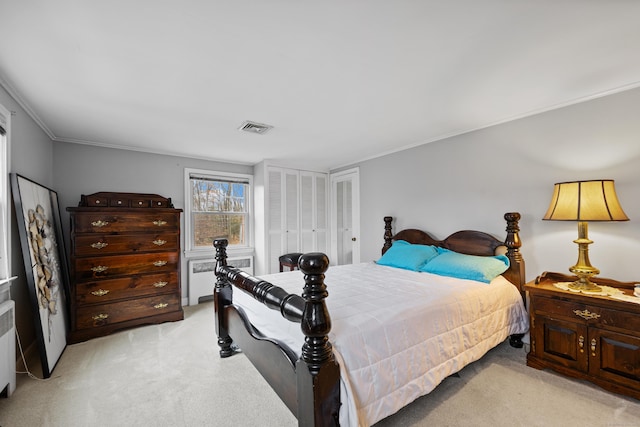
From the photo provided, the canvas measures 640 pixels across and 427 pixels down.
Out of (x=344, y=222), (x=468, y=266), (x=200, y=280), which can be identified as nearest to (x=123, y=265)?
(x=200, y=280)

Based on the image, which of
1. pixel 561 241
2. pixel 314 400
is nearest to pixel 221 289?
pixel 314 400

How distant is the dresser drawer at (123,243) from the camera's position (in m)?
3.03

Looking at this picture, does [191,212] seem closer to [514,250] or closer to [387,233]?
[387,233]

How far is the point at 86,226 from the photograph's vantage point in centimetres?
305

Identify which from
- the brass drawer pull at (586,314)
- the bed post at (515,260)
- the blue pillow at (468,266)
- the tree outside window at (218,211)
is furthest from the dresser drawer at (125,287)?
the brass drawer pull at (586,314)

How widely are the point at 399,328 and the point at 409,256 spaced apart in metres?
1.68

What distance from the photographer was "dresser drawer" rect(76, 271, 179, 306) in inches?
118

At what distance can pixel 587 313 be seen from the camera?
204 cm

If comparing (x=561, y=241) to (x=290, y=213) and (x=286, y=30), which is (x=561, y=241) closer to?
(x=286, y=30)

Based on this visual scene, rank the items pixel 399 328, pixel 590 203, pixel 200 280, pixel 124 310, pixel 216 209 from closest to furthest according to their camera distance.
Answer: pixel 399 328 < pixel 590 203 < pixel 124 310 < pixel 200 280 < pixel 216 209

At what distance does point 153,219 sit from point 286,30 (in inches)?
115

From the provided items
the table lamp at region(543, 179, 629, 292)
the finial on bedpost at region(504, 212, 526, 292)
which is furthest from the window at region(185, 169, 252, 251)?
the table lamp at region(543, 179, 629, 292)

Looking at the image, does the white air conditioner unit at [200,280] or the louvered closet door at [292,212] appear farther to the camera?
the louvered closet door at [292,212]

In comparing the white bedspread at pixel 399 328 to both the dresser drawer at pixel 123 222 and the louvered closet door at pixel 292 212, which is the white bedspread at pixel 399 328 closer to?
the dresser drawer at pixel 123 222
